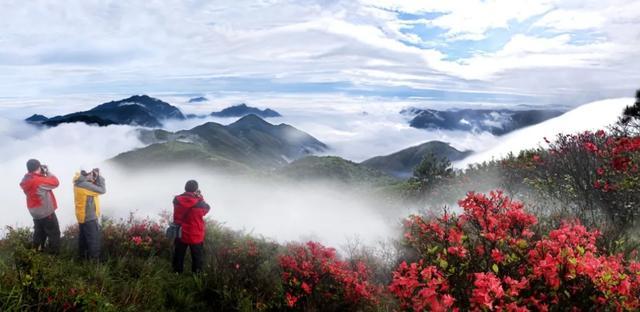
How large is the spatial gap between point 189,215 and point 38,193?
287cm

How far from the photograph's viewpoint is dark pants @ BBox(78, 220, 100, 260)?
26.0 ft

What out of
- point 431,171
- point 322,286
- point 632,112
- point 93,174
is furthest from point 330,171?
point 322,286

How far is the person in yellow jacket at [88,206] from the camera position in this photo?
25.8 ft

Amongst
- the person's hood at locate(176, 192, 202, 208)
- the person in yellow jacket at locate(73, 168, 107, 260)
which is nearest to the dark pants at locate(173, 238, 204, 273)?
the person's hood at locate(176, 192, 202, 208)

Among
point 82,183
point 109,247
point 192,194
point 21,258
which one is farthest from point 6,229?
point 21,258

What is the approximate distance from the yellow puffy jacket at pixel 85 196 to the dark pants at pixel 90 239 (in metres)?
0.12

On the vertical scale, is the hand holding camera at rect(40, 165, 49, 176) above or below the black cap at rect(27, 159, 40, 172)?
below

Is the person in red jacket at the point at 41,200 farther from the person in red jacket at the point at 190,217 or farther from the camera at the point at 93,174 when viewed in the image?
the person in red jacket at the point at 190,217

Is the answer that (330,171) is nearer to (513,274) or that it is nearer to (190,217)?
(190,217)

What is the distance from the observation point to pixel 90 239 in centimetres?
794

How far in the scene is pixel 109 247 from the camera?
8.97 meters

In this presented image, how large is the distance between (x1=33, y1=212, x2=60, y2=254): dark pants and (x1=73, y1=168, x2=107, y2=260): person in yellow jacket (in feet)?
1.88

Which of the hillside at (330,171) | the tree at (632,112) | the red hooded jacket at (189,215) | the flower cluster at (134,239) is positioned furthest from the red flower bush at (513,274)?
the hillside at (330,171)

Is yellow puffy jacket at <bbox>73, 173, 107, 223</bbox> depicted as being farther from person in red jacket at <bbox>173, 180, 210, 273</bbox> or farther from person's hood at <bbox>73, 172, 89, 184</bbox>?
person in red jacket at <bbox>173, 180, 210, 273</bbox>
